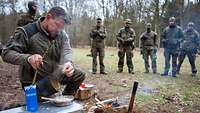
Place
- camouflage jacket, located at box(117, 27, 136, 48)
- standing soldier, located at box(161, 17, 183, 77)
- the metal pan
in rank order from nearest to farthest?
the metal pan
standing soldier, located at box(161, 17, 183, 77)
camouflage jacket, located at box(117, 27, 136, 48)

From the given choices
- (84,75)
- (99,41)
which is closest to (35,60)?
(84,75)

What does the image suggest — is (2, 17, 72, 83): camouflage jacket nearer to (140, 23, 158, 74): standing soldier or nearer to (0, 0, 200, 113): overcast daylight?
(0, 0, 200, 113): overcast daylight

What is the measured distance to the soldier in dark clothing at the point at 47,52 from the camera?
9.73ft

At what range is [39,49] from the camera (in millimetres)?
3199

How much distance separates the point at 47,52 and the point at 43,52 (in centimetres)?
5

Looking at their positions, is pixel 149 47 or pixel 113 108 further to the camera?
pixel 149 47

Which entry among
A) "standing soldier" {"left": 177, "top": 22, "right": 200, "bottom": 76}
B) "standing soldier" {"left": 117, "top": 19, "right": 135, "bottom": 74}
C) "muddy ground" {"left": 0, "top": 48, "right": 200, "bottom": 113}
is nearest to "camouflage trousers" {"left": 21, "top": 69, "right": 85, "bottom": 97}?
"muddy ground" {"left": 0, "top": 48, "right": 200, "bottom": 113}

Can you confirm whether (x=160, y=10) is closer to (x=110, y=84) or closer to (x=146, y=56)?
(x=146, y=56)

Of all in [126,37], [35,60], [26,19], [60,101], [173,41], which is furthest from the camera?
[126,37]

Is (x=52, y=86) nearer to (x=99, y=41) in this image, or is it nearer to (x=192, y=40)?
(x=99, y=41)

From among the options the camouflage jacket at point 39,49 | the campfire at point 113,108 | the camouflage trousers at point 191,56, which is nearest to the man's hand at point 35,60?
the camouflage jacket at point 39,49

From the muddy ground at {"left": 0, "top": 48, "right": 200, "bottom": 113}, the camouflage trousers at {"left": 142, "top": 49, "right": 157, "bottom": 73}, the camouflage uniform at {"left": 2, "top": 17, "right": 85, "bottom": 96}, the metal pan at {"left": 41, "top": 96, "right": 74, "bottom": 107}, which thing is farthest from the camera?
the camouflage trousers at {"left": 142, "top": 49, "right": 157, "bottom": 73}

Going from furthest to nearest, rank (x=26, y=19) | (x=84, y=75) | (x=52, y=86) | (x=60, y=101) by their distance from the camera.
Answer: (x=26, y=19)
(x=84, y=75)
(x=52, y=86)
(x=60, y=101)

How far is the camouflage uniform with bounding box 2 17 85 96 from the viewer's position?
10.1ft
